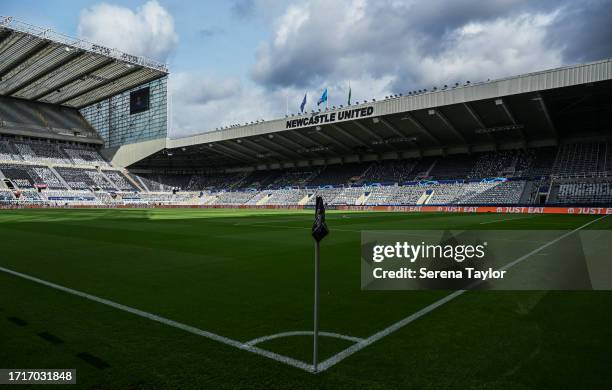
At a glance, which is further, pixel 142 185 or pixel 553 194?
pixel 142 185

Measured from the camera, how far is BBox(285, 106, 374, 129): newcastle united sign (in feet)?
160

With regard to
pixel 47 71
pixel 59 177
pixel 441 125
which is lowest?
pixel 59 177

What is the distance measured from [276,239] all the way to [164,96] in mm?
66101

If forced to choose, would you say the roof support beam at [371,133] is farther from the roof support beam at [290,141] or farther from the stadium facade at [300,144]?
the roof support beam at [290,141]

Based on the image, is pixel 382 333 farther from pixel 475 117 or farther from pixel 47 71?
pixel 47 71

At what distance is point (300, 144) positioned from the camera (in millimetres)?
65000

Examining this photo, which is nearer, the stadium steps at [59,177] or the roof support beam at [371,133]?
the roof support beam at [371,133]

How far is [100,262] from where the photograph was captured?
397 inches

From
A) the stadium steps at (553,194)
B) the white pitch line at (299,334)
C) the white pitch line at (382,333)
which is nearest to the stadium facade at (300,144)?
the stadium steps at (553,194)

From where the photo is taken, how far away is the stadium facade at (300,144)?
4356 cm

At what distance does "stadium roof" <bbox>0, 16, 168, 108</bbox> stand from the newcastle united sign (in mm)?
30512

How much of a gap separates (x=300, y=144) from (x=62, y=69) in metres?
41.3

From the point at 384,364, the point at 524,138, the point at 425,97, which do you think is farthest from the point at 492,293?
the point at 524,138

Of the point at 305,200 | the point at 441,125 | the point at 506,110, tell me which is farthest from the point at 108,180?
the point at 506,110
